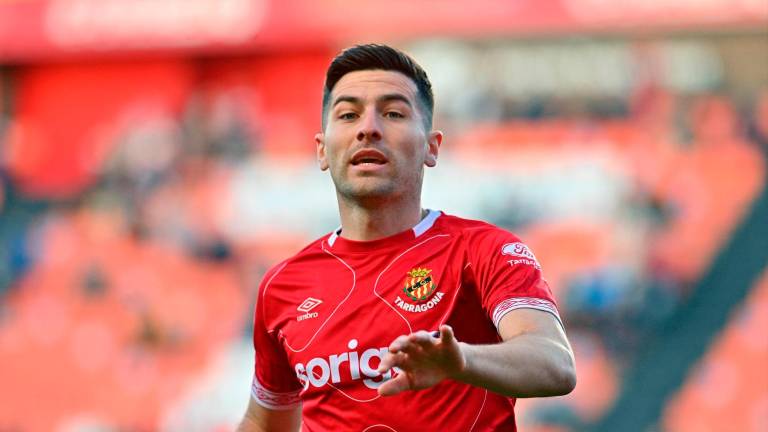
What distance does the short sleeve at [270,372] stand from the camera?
141 inches

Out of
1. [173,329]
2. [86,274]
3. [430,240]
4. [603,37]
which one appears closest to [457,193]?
[603,37]

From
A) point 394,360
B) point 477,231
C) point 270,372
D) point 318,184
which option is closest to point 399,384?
point 394,360

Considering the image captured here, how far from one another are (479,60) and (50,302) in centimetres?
646

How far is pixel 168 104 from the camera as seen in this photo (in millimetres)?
15227

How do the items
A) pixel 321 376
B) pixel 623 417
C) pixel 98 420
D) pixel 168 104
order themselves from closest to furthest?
pixel 321 376, pixel 623 417, pixel 98 420, pixel 168 104

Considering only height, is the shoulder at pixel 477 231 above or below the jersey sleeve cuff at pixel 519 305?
above

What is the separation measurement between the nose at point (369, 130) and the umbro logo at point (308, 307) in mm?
510

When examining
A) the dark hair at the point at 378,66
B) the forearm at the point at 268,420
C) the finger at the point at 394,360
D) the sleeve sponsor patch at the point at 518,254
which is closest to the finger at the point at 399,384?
the finger at the point at 394,360

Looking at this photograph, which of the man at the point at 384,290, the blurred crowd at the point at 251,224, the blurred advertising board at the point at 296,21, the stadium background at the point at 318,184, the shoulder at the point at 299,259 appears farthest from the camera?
the blurred advertising board at the point at 296,21

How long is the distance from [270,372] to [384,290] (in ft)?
1.99

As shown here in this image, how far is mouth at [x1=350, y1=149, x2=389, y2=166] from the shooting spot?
3.31m

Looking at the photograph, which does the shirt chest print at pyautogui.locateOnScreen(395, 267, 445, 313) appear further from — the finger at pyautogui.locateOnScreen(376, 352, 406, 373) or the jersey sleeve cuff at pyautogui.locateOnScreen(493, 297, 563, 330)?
the finger at pyautogui.locateOnScreen(376, 352, 406, 373)

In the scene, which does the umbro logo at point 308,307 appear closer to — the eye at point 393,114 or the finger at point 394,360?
the eye at point 393,114

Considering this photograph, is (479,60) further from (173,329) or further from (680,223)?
(173,329)
